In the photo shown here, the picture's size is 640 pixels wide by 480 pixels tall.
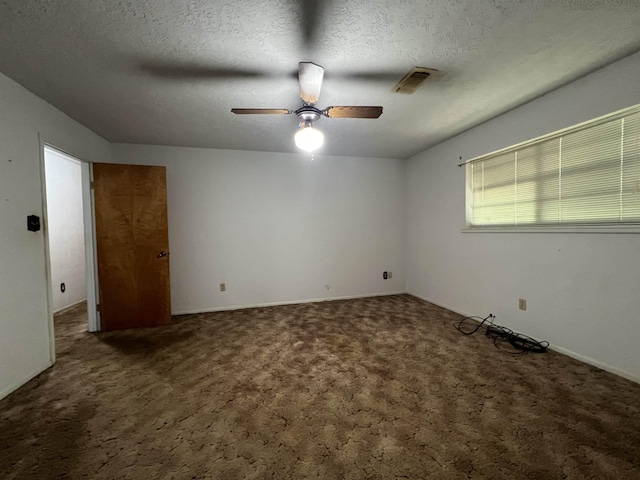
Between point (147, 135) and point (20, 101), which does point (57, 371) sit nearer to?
point (20, 101)

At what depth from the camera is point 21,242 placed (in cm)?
206

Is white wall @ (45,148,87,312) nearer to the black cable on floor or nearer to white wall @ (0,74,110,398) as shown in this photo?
white wall @ (0,74,110,398)

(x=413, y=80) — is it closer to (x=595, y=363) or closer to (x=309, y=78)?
(x=309, y=78)

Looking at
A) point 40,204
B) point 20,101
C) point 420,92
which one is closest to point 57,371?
point 40,204

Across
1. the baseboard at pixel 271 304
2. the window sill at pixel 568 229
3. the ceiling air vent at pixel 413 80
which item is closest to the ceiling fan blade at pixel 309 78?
the ceiling air vent at pixel 413 80

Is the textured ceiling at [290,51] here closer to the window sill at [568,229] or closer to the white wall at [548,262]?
the white wall at [548,262]

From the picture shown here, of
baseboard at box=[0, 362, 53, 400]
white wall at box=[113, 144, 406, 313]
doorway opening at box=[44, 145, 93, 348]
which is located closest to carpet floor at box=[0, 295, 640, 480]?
baseboard at box=[0, 362, 53, 400]

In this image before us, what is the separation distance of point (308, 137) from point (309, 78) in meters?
0.41

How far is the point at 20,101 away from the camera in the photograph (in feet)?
6.72

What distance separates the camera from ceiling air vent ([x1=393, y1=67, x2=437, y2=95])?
195cm

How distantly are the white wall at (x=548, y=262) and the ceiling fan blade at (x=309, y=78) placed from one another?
2.21 meters

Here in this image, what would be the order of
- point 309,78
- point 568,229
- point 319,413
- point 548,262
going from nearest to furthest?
1. point 319,413
2. point 309,78
3. point 568,229
4. point 548,262

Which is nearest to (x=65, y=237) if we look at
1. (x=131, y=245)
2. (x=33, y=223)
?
(x=131, y=245)

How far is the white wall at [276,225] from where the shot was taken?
3699 mm
